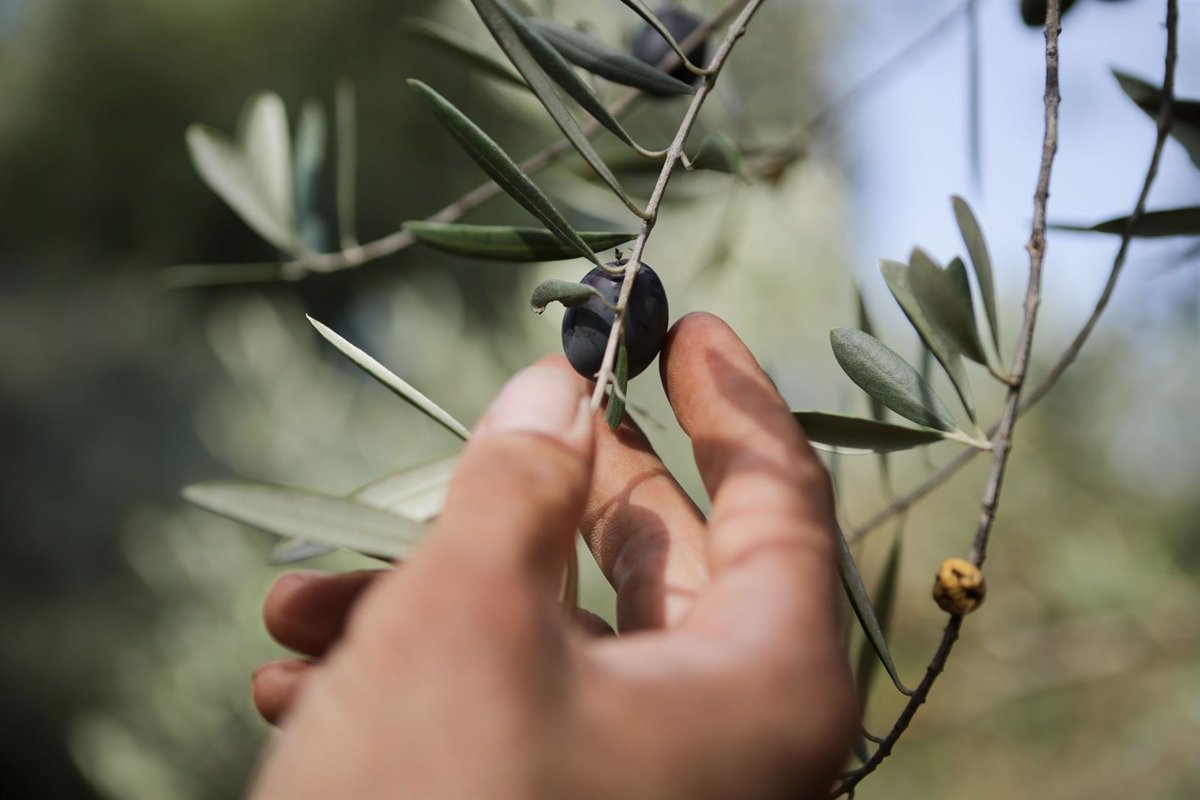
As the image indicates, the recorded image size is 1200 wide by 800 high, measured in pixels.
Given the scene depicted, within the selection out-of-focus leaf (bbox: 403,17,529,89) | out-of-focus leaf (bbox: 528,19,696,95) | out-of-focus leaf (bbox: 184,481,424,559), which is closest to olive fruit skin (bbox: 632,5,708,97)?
out-of-focus leaf (bbox: 403,17,529,89)

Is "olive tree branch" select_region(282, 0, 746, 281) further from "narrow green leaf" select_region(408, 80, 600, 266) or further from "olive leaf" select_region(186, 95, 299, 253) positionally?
"narrow green leaf" select_region(408, 80, 600, 266)

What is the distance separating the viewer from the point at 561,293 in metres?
0.30

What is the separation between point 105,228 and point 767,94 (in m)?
5.50

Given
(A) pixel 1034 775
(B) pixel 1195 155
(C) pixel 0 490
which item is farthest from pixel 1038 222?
(C) pixel 0 490

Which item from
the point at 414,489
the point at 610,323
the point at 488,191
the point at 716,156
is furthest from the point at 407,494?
the point at 488,191

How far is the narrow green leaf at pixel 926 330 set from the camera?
0.35m

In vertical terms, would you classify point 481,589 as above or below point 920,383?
below

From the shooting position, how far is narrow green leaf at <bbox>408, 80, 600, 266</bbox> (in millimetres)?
306

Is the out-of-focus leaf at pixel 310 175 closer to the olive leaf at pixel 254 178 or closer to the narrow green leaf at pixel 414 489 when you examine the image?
the olive leaf at pixel 254 178

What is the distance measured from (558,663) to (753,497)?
0.28 ft

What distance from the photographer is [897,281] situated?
0.36 metres

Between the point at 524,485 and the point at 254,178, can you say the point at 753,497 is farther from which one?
the point at 254,178

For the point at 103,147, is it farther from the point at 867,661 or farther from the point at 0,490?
the point at 867,661

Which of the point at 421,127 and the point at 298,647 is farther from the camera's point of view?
the point at 421,127
